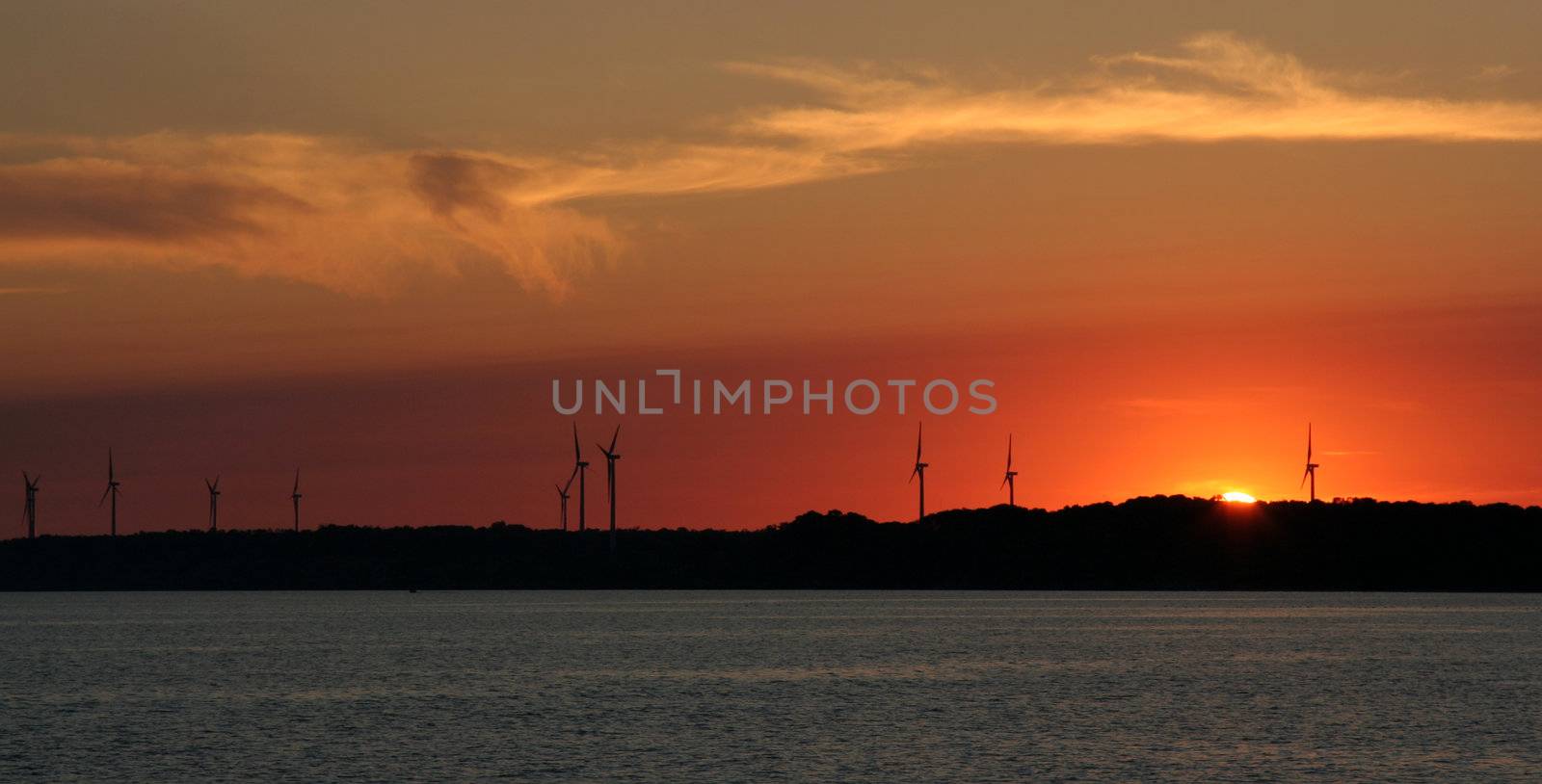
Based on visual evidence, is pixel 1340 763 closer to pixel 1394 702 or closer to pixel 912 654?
pixel 1394 702

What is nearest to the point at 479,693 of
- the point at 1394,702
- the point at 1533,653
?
the point at 1394,702

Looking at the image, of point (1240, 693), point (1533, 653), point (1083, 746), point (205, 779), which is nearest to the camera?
point (205, 779)

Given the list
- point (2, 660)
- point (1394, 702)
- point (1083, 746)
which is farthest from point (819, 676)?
point (2, 660)

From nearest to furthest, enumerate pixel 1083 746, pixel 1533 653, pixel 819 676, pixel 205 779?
pixel 205 779 → pixel 1083 746 → pixel 819 676 → pixel 1533 653

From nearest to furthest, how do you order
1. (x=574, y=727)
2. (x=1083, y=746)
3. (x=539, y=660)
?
(x=1083, y=746), (x=574, y=727), (x=539, y=660)

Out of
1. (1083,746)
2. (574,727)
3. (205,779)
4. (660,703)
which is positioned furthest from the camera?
(660,703)

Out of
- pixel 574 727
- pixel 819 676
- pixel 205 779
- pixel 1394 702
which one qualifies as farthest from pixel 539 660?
pixel 205 779

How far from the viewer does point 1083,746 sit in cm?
9688

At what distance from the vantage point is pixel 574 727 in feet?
352

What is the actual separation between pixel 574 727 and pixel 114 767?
1054 inches

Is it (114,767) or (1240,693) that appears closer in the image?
(114,767)

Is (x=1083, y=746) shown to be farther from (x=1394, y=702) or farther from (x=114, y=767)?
(x=114, y=767)

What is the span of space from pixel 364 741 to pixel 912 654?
300ft

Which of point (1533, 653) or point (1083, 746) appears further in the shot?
point (1533, 653)
